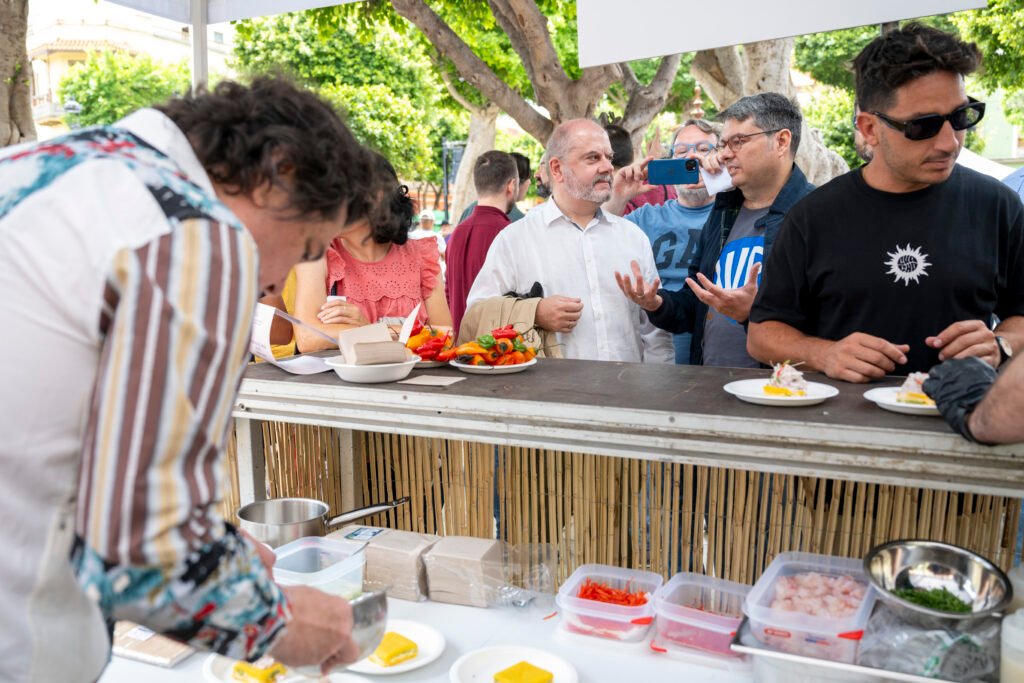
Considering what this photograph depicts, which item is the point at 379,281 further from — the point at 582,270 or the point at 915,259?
the point at 915,259

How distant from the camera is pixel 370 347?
231cm

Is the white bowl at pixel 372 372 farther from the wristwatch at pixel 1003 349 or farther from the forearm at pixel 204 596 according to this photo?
the wristwatch at pixel 1003 349

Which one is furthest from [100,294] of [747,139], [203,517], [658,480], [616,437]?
[747,139]

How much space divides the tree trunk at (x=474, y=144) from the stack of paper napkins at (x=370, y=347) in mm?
11140

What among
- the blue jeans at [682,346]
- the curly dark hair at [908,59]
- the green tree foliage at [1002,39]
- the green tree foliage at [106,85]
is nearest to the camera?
the curly dark hair at [908,59]

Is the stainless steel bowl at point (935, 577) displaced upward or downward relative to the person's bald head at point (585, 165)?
downward

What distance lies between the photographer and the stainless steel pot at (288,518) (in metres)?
2.25

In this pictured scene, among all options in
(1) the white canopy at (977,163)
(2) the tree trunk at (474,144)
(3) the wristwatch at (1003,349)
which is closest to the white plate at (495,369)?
(3) the wristwatch at (1003,349)

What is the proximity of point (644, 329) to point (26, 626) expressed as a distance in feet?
10.9

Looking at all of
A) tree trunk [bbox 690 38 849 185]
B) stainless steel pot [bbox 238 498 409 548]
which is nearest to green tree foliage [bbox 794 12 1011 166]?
tree trunk [bbox 690 38 849 185]

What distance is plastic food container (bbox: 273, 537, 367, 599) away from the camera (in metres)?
Answer: 2.04

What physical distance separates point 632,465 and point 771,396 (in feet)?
1.91

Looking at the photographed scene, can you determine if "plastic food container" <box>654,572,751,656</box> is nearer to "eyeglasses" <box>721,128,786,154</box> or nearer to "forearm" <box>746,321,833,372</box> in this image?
"forearm" <box>746,321,833,372</box>

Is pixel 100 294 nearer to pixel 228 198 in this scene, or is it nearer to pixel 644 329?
pixel 228 198
